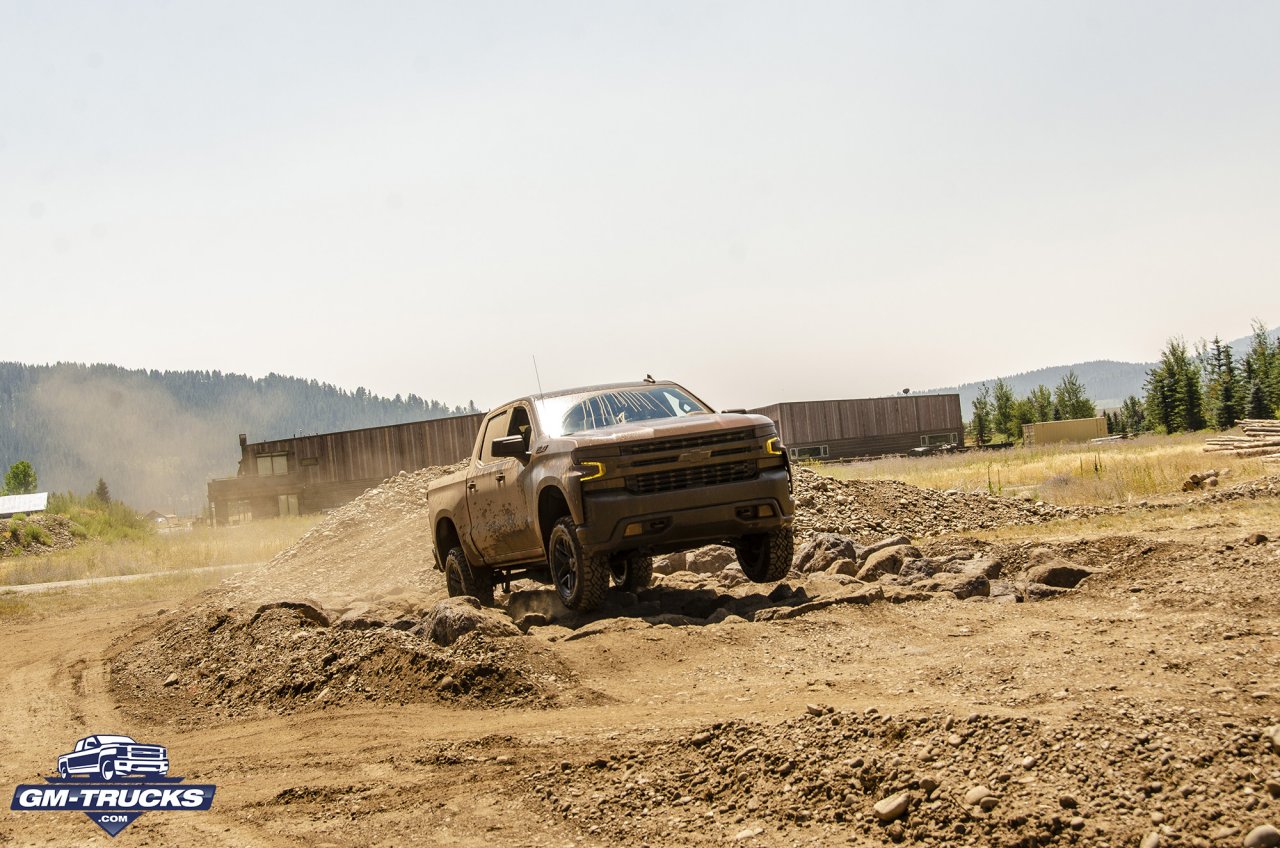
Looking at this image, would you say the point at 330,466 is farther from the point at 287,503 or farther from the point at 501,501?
the point at 501,501

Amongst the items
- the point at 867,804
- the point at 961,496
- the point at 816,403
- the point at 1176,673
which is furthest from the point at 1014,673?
the point at 816,403

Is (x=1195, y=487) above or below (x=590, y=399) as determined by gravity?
below

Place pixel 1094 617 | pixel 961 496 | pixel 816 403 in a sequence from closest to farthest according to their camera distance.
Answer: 1. pixel 1094 617
2. pixel 961 496
3. pixel 816 403

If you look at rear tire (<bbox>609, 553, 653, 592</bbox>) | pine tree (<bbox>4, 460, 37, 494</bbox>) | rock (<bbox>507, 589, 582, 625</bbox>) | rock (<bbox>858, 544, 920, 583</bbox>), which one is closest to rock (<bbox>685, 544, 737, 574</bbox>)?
rear tire (<bbox>609, 553, 653, 592</bbox>)

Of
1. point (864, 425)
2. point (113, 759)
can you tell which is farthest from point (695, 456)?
point (864, 425)

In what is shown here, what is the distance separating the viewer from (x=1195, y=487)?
24.2m

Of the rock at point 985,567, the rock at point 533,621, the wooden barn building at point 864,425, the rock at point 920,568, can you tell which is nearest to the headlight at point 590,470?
the rock at point 533,621

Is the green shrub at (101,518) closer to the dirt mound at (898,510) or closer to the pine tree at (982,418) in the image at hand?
the dirt mound at (898,510)

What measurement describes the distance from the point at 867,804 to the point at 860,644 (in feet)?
12.1

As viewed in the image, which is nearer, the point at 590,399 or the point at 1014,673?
the point at 1014,673

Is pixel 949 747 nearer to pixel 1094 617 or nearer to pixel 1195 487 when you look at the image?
pixel 1094 617

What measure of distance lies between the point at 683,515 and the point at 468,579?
3743 mm

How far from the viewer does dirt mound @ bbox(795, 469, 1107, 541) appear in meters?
19.7

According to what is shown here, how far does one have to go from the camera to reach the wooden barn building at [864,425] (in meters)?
74.6
